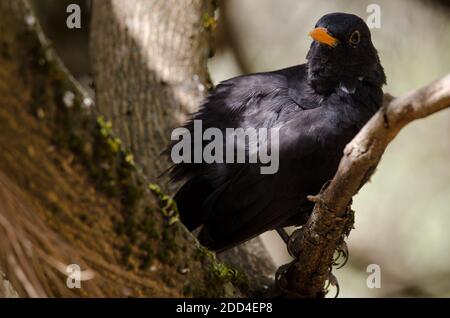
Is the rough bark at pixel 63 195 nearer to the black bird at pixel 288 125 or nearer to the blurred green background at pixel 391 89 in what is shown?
the black bird at pixel 288 125

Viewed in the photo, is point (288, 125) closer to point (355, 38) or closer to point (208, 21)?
point (355, 38)

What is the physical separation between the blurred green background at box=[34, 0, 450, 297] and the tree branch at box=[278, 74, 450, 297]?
9.42 feet

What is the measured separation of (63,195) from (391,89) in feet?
14.9

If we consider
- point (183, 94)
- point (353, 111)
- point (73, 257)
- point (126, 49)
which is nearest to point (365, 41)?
point (353, 111)

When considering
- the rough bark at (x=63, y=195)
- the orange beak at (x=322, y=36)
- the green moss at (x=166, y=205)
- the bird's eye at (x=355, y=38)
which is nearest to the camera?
the rough bark at (x=63, y=195)

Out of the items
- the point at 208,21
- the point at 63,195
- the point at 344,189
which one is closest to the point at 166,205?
the point at 63,195

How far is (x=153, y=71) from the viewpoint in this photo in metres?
4.94

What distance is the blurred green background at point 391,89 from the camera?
6.57 meters

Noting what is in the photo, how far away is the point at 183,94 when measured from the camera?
4957 millimetres

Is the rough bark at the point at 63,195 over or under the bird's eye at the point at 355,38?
under

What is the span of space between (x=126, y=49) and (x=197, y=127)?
923 millimetres

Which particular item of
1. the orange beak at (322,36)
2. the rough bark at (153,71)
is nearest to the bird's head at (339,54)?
the orange beak at (322,36)
